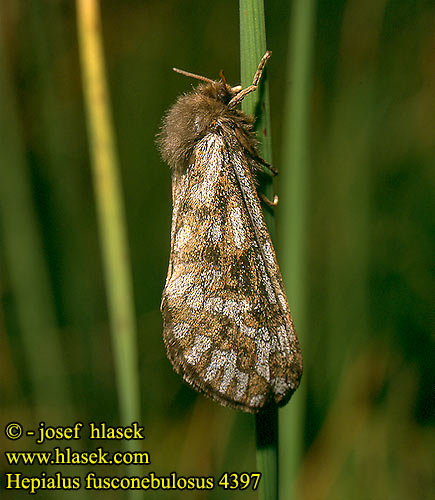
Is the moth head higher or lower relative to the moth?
higher

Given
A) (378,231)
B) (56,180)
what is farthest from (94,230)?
(378,231)

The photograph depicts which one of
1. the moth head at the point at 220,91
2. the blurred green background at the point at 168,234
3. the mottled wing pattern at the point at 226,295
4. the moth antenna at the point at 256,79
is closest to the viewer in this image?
the mottled wing pattern at the point at 226,295

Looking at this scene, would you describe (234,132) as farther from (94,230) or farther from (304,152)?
(94,230)

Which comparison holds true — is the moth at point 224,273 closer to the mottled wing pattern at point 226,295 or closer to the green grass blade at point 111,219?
the mottled wing pattern at point 226,295

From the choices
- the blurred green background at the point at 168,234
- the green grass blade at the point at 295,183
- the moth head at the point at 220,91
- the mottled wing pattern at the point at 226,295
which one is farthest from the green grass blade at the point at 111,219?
the blurred green background at the point at 168,234

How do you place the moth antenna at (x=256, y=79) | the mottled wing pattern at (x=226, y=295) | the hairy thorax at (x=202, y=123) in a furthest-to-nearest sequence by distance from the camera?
the hairy thorax at (x=202, y=123) < the moth antenna at (x=256, y=79) < the mottled wing pattern at (x=226, y=295)

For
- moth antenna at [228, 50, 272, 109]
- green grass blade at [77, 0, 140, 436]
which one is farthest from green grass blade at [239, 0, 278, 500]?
green grass blade at [77, 0, 140, 436]

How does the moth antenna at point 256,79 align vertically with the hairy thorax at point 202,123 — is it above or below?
above

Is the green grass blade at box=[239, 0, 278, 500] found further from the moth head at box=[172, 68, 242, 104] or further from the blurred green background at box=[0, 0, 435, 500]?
the blurred green background at box=[0, 0, 435, 500]
